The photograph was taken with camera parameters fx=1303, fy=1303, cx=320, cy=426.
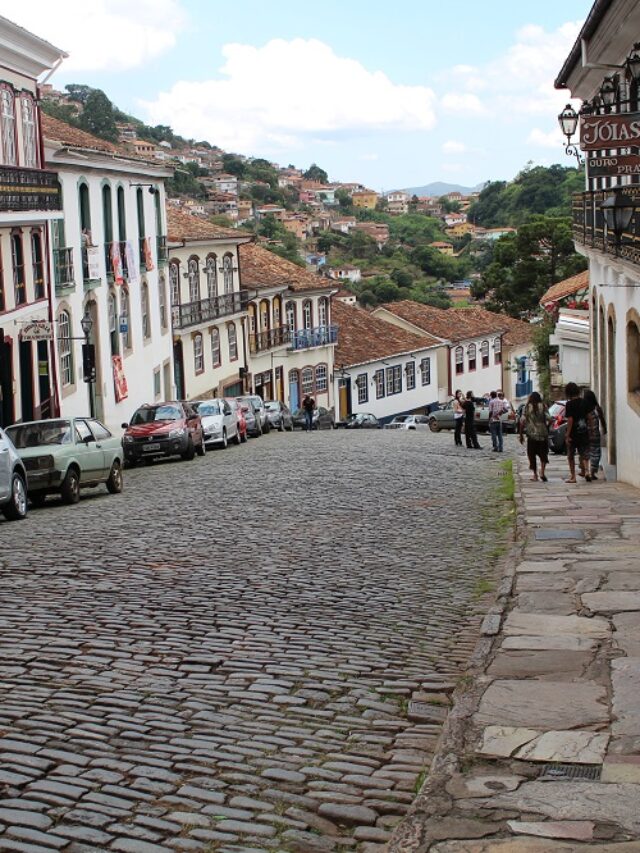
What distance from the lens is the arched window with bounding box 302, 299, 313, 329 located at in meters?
63.1

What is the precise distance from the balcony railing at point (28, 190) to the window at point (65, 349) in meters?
3.82

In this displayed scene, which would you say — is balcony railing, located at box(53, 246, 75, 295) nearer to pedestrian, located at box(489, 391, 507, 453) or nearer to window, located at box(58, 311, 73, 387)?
window, located at box(58, 311, 73, 387)

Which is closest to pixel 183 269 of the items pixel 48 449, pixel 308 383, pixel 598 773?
pixel 308 383

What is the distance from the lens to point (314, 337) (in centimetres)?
6216

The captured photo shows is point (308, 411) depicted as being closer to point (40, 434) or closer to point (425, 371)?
point (425, 371)

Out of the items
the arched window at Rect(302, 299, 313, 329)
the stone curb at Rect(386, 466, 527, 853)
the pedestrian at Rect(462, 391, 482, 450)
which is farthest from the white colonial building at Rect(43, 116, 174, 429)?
the stone curb at Rect(386, 466, 527, 853)

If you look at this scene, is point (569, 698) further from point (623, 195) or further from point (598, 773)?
point (623, 195)

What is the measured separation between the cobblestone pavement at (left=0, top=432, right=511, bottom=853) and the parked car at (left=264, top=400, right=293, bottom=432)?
2880cm

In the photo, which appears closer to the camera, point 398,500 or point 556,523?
point 556,523

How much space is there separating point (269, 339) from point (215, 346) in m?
5.70

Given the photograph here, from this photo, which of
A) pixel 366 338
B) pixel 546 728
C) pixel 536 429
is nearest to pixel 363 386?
pixel 366 338

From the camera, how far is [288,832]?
551cm

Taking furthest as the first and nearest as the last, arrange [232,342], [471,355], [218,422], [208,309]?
[471,355] → [232,342] → [208,309] → [218,422]

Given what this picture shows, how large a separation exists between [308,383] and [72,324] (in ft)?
90.1
